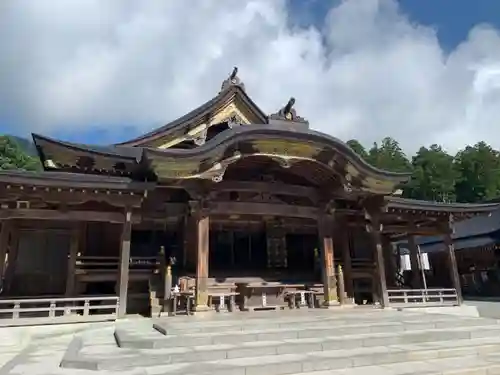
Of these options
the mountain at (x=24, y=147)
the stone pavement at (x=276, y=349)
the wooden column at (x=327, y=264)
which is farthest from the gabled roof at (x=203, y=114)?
the mountain at (x=24, y=147)

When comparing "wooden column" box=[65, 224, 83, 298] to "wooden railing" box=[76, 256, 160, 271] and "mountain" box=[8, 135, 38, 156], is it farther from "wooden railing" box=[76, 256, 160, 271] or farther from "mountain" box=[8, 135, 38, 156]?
"mountain" box=[8, 135, 38, 156]

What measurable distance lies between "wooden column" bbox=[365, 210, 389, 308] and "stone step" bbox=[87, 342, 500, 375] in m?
6.54

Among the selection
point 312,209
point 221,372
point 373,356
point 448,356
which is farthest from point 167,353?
point 312,209

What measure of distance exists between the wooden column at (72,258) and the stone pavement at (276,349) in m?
3.05

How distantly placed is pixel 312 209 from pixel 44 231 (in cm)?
927

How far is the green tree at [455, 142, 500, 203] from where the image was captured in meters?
57.7

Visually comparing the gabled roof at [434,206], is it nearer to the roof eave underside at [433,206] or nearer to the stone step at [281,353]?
the roof eave underside at [433,206]

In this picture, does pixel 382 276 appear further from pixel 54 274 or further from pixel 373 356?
pixel 54 274

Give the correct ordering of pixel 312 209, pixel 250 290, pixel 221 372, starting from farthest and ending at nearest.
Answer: pixel 312 209 < pixel 250 290 < pixel 221 372

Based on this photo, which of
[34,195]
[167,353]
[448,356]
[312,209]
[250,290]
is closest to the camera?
[167,353]

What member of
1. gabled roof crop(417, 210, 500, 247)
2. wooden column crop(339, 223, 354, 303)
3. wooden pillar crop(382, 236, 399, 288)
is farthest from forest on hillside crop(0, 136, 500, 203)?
wooden column crop(339, 223, 354, 303)

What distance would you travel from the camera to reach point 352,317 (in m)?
9.79

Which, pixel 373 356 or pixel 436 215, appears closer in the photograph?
pixel 373 356

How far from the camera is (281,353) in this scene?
6719 millimetres
